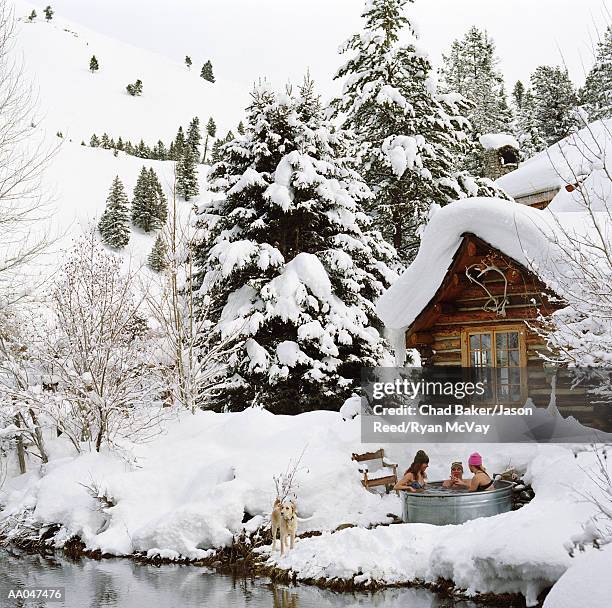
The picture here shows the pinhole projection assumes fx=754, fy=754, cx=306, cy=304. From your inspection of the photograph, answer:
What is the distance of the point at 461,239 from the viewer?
14227 mm

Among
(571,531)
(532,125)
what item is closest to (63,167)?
(532,125)

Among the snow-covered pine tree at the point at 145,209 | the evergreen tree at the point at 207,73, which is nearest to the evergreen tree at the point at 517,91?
the snow-covered pine tree at the point at 145,209

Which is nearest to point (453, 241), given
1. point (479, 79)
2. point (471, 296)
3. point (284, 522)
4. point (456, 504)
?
point (471, 296)

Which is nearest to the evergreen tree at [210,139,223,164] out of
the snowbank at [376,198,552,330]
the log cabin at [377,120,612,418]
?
the snowbank at [376,198,552,330]

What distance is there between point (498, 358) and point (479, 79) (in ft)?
120

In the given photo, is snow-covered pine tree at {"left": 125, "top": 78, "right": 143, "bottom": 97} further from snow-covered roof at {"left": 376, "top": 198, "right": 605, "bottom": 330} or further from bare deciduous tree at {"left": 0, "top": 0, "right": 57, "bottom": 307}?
snow-covered roof at {"left": 376, "top": 198, "right": 605, "bottom": 330}

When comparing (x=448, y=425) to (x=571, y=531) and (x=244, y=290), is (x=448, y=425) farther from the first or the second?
(x=244, y=290)

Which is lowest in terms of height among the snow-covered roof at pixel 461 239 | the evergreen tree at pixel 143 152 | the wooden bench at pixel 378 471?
the wooden bench at pixel 378 471

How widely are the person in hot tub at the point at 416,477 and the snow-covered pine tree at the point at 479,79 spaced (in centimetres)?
3404

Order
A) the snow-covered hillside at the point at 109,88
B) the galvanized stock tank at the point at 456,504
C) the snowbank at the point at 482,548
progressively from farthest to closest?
the snow-covered hillside at the point at 109,88, the galvanized stock tank at the point at 456,504, the snowbank at the point at 482,548

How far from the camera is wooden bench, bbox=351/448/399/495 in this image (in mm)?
13758

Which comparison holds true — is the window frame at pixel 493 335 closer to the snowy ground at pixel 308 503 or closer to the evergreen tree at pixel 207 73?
the snowy ground at pixel 308 503

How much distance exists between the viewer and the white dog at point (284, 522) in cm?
1211

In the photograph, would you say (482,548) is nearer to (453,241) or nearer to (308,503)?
(308,503)
